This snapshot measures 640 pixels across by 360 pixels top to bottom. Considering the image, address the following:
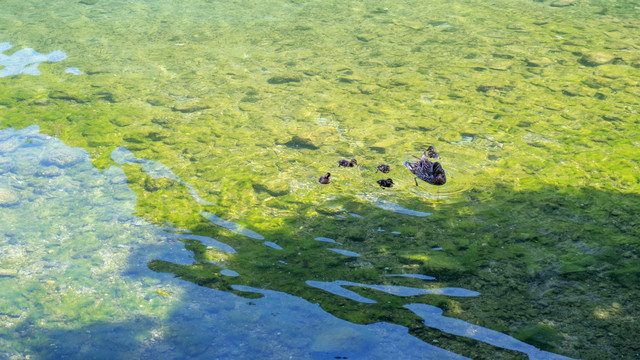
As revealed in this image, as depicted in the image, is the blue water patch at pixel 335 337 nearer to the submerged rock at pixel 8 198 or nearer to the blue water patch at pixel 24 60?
the submerged rock at pixel 8 198

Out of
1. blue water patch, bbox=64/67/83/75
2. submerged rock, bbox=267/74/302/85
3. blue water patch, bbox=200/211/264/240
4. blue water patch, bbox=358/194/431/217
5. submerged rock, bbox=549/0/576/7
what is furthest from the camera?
submerged rock, bbox=549/0/576/7

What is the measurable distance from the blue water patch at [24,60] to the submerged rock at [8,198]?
2.68 metres

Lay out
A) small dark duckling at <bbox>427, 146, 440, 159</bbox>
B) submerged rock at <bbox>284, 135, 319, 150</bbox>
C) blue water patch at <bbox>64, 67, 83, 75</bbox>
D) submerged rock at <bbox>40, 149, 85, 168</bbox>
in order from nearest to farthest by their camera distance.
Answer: small dark duckling at <bbox>427, 146, 440, 159</bbox>
submerged rock at <bbox>40, 149, 85, 168</bbox>
submerged rock at <bbox>284, 135, 319, 150</bbox>
blue water patch at <bbox>64, 67, 83, 75</bbox>

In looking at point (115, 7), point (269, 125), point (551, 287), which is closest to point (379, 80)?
point (269, 125)

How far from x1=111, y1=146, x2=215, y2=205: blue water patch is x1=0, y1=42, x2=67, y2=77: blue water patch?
2.45m

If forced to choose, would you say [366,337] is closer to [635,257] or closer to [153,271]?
[153,271]

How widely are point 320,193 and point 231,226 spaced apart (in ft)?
2.42

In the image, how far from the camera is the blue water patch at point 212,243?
358cm

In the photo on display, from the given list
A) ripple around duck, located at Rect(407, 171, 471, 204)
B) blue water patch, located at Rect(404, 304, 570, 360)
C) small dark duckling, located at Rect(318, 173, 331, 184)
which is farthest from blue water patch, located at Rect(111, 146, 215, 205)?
blue water patch, located at Rect(404, 304, 570, 360)

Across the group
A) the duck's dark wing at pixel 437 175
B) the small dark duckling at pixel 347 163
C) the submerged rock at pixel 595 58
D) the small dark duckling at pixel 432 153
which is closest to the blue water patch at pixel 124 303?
the small dark duckling at pixel 347 163

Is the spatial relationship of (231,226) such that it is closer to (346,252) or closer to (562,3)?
(346,252)

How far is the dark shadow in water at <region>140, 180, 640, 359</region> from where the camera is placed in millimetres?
2783

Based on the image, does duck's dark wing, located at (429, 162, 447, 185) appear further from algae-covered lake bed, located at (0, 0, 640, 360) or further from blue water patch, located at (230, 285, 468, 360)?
blue water patch, located at (230, 285, 468, 360)

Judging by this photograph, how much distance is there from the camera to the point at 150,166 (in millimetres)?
4609
